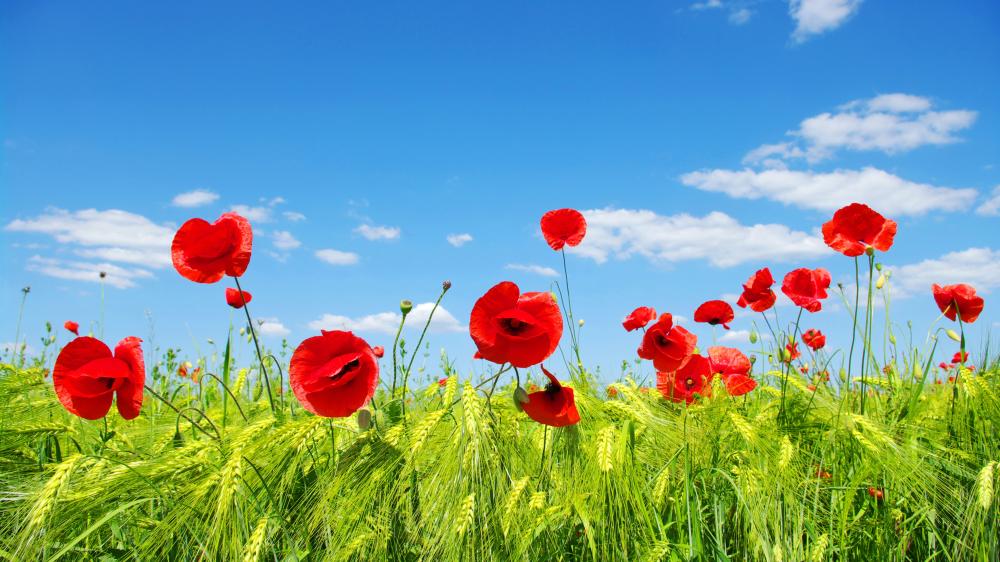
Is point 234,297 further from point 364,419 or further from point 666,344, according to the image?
point 666,344

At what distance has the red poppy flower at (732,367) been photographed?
2.52m

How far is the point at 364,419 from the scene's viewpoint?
4.96 ft

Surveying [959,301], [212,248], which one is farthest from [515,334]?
[959,301]

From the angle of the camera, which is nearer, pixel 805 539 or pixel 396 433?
pixel 396 433

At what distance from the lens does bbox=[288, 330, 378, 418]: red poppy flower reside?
1.41m

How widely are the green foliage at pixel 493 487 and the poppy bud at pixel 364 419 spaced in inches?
1.3

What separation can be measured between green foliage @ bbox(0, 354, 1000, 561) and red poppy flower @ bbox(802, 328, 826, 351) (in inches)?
61.2

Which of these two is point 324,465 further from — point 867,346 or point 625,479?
point 867,346

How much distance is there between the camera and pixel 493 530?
143 centimetres

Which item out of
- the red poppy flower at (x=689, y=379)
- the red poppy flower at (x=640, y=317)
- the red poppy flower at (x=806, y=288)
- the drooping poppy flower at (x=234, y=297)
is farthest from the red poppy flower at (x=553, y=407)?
the drooping poppy flower at (x=234, y=297)

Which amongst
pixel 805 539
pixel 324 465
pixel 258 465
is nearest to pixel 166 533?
pixel 258 465

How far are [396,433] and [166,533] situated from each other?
0.53 meters

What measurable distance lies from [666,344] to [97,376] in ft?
5.42

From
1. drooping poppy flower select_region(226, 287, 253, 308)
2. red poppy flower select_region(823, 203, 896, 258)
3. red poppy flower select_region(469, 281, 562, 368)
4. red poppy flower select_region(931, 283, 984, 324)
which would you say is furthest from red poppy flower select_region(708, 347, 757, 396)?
drooping poppy flower select_region(226, 287, 253, 308)
